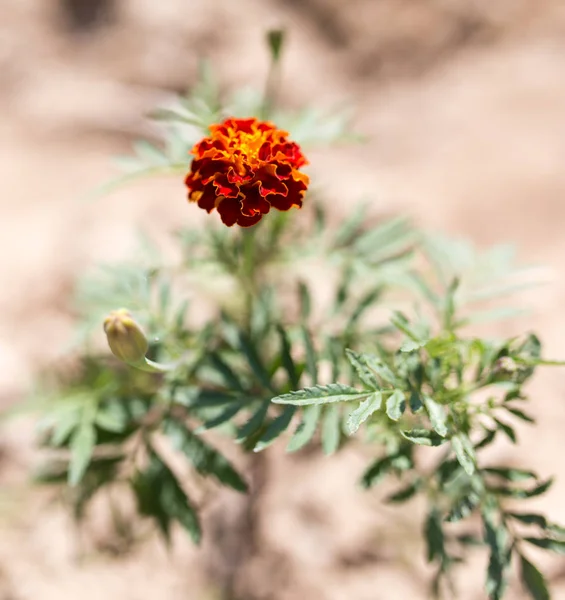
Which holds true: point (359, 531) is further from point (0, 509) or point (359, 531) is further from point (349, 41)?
point (349, 41)

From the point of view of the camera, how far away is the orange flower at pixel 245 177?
1.28 meters

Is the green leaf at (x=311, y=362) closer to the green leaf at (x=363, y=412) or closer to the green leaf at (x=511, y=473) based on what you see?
the green leaf at (x=363, y=412)

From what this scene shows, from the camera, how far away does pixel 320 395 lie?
3.90 ft

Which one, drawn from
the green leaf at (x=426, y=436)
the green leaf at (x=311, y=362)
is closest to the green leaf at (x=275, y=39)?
the green leaf at (x=311, y=362)

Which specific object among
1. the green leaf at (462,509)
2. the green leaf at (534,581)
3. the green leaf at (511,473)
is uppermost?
the green leaf at (511,473)

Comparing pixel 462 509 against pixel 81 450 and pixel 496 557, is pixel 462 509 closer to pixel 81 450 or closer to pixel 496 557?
pixel 496 557

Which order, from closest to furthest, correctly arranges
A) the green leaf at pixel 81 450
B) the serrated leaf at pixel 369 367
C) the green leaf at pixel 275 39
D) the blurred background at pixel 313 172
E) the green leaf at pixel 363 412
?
the green leaf at pixel 363 412 → the serrated leaf at pixel 369 367 → the green leaf at pixel 81 450 → the green leaf at pixel 275 39 → the blurred background at pixel 313 172

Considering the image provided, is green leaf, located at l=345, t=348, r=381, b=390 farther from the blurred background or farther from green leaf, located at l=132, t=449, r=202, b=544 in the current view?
the blurred background

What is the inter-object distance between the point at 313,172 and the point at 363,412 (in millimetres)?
2244

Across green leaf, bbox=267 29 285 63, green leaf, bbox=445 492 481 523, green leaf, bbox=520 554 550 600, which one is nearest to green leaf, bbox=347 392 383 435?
green leaf, bbox=445 492 481 523

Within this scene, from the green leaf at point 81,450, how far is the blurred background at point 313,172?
0.46 m

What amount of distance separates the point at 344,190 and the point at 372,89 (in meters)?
0.92

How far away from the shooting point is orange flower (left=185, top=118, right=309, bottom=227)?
1.28 m

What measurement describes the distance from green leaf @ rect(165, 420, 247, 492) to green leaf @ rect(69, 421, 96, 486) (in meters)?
0.16
